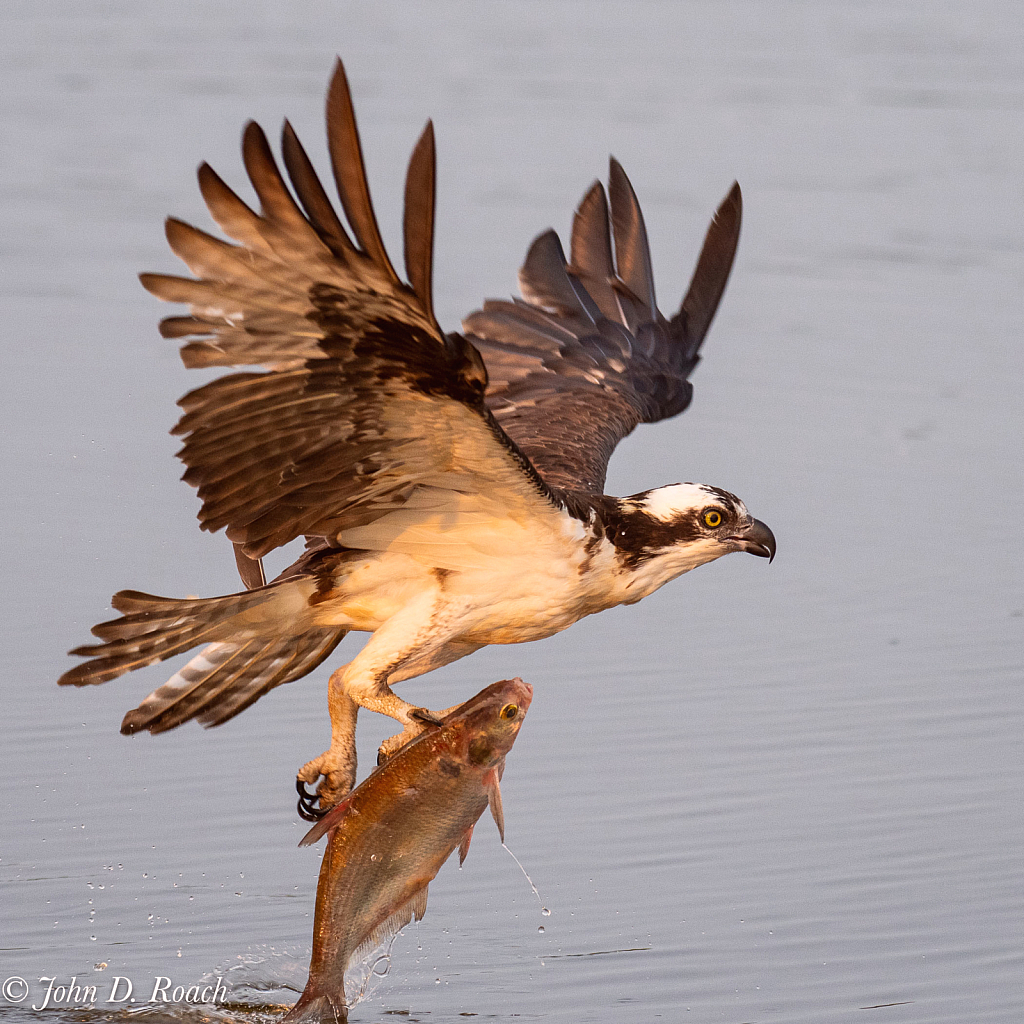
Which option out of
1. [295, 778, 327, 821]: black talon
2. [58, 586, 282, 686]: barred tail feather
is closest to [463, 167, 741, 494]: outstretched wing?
[58, 586, 282, 686]: barred tail feather

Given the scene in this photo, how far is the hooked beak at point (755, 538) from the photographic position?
7.46m

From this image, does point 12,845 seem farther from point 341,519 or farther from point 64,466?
point 64,466

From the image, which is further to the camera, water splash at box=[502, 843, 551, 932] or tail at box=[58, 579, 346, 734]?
water splash at box=[502, 843, 551, 932]

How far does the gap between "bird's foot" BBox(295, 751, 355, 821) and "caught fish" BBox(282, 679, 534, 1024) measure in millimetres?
692

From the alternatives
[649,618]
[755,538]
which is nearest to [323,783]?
[755,538]

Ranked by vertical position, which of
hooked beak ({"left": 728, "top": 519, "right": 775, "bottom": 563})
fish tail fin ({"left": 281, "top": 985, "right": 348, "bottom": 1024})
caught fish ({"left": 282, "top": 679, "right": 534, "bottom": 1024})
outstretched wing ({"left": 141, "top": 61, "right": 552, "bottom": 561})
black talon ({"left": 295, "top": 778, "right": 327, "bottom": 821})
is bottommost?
fish tail fin ({"left": 281, "top": 985, "right": 348, "bottom": 1024})

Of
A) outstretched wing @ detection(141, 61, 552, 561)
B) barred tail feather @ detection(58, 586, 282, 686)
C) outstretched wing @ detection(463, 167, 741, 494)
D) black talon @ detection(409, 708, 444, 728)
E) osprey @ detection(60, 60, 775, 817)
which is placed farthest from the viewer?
outstretched wing @ detection(463, 167, 741, 494)

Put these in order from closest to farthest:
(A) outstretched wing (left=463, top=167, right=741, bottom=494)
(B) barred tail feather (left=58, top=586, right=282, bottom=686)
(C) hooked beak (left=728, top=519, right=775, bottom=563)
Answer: (B) barred tail feather (left=58, top=586, right=282, bottom=686)
(C) hooked beak (left=728, top=519, right=775, bottom=563)
(A) outstretched wing (left=463, top=167, right=741, bottom=494)

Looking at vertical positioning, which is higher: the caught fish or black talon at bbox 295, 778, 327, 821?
the caught fish

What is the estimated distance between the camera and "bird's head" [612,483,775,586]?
734cm

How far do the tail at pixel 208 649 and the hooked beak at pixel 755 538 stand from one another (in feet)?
5.03

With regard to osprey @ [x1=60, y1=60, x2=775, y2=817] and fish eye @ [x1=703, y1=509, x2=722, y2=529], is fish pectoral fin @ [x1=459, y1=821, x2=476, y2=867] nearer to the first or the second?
osprey @ [x1=60, y1=60, x2=775, y2=817]

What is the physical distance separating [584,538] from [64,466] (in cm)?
484

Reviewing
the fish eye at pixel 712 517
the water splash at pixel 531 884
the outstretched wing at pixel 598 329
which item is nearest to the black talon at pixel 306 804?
the water splash at pixel 531 884
